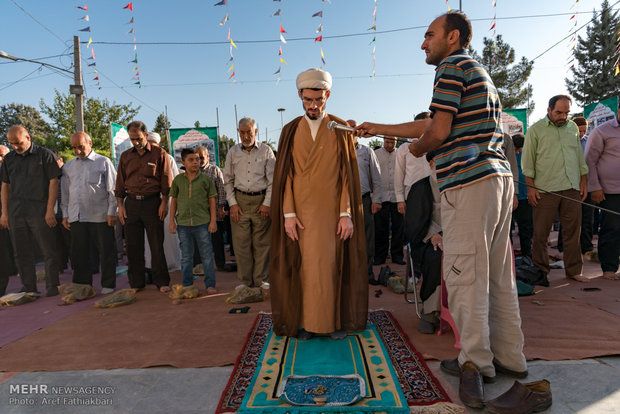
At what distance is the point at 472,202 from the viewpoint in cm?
212

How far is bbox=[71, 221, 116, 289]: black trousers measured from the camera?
4.95 metres

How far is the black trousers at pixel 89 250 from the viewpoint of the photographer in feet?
16.3

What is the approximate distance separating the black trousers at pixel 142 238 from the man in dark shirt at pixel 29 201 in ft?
3.28

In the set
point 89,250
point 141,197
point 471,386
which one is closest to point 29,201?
point 89,250

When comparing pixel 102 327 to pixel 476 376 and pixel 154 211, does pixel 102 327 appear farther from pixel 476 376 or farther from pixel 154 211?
pixel 476 376

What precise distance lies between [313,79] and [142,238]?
3357 mm

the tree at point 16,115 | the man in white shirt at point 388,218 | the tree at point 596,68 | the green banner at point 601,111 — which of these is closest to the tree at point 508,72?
the tree at point 596,68

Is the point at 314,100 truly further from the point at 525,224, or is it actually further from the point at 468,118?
the point at 525,224

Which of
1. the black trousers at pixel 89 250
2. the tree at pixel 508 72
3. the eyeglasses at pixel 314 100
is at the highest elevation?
the tree at pixel 508 72

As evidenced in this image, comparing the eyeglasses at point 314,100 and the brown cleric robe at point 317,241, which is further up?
the eyeglasses at point 314,100

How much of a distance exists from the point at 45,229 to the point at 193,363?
3590 millimetres

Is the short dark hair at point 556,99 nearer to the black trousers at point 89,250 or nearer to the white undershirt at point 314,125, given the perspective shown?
the white undershirt at point 314,125

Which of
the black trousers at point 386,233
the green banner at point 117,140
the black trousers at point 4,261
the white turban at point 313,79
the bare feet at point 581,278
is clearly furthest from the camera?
the green banner at point 117,140

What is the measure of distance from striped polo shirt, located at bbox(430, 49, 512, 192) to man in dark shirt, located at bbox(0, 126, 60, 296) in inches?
194
